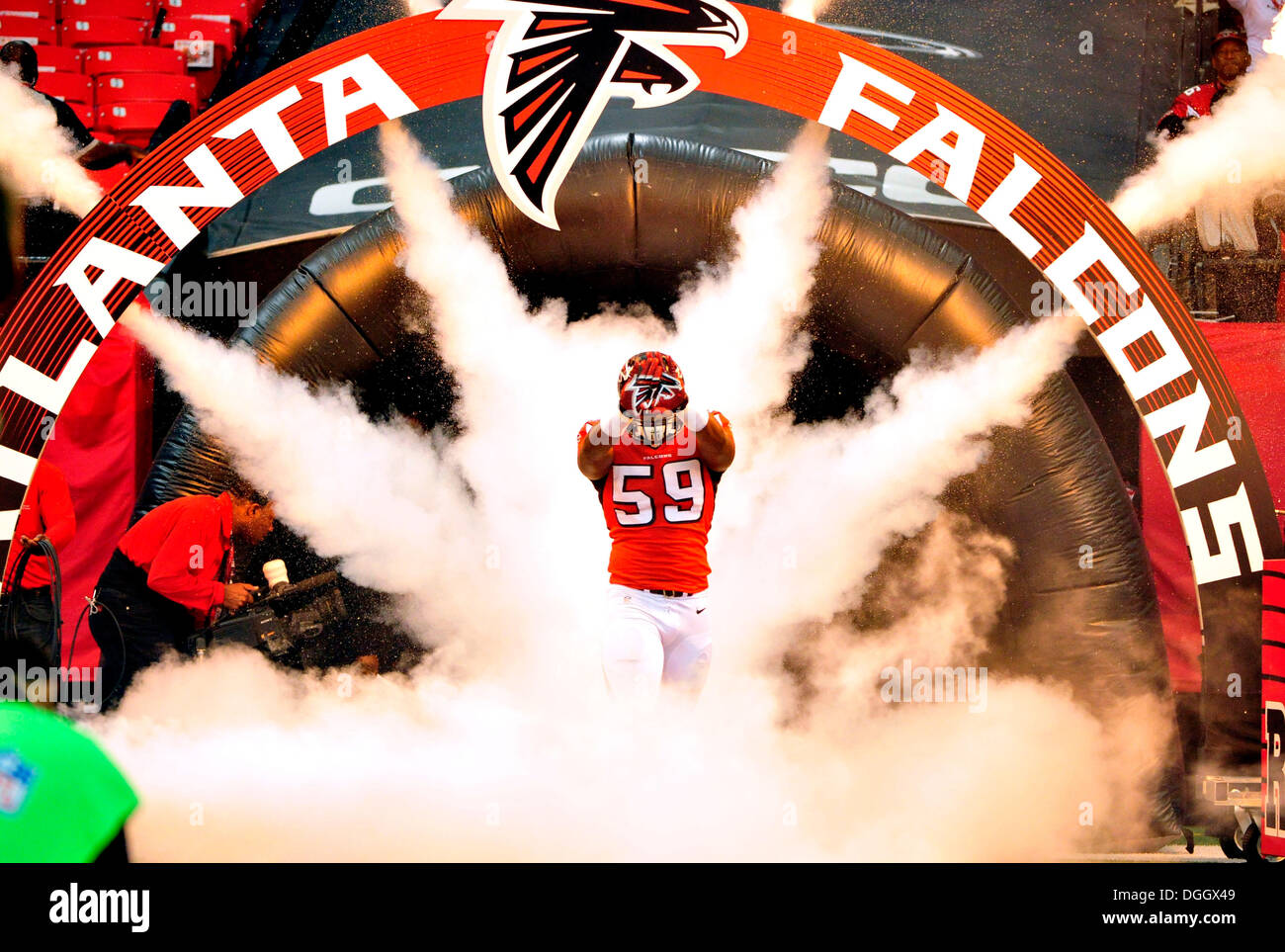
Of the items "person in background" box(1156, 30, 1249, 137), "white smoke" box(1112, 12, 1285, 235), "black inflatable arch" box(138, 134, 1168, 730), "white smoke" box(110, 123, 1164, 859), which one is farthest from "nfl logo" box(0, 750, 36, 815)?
"person in background" box(1156, 30, 1249, 137)

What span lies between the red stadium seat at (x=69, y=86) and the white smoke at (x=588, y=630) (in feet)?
5.83

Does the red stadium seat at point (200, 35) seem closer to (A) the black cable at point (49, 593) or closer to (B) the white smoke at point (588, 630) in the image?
(B) the white smoke at point (588, 630)

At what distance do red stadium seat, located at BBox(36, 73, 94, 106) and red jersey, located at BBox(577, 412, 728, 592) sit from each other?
11.3ft

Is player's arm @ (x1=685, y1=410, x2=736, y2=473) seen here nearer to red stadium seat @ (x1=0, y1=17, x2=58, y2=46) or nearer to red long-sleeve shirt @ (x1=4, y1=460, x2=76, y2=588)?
red long-sleeve shirt @ (x1=4, y1=460, x2=76, y2=588)

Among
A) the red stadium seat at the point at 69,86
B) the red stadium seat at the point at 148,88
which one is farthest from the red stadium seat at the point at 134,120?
the red stadium seat at the point at 69,86

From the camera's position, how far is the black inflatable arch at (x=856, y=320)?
14.6 feet

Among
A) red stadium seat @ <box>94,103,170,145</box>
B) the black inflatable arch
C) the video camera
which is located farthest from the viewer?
red stadium seat @ <box>94,103,170,145</box>

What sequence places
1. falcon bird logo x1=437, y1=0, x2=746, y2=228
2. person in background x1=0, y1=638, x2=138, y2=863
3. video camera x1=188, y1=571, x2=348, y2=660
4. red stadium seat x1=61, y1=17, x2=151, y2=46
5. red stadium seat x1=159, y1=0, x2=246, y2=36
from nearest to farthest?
person in background x1=0, y1=638, x2=138, y2=863
falcon bird logo x1=437, y1=0, x2=746, y2=228
video camera x1=188, y1=571, x2=348, y2=660
red stadium seat x1=159, y1=0, x2=246, y2=36
red stadium seat x1=61, y1=17, x2=151, y2=46

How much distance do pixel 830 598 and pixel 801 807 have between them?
988 mm

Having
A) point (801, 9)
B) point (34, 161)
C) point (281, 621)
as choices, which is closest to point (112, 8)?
point (34, 161)

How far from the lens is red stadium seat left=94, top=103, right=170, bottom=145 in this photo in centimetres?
629

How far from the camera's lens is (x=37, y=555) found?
4688 mm

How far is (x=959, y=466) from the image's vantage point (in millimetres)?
4777
